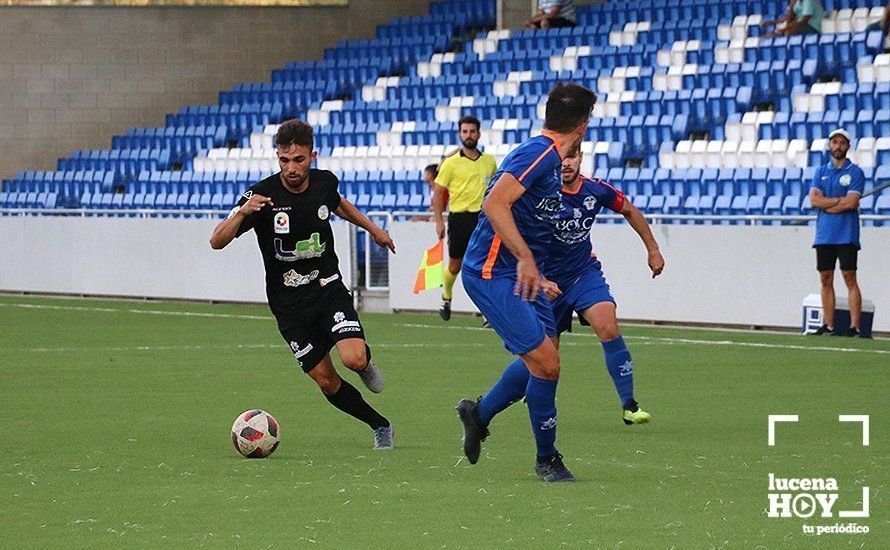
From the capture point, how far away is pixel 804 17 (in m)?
24.9

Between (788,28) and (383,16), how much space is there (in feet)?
42.7

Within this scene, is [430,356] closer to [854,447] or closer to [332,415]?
[332,415]

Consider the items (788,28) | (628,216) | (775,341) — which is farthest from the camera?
(788,28)

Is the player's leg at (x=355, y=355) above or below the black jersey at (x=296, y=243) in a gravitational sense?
below

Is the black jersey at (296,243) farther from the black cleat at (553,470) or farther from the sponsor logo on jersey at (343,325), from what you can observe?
the black cleat at (553,470)

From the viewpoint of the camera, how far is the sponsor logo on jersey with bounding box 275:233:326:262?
31.8 feet

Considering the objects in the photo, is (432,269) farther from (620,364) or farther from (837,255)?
(620,364)

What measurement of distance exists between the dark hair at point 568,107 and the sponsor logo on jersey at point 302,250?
84.1 inches

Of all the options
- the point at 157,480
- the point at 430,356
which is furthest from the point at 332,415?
the point at 430,356

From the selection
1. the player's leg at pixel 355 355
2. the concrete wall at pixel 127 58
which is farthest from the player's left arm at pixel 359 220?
the concrete wall at pixel 127 58

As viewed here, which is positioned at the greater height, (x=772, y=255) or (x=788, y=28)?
(x=788, y=28)

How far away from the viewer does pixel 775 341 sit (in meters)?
17.5

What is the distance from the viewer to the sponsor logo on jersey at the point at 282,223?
9641mm

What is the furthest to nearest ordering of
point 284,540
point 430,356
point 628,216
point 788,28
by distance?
point 788,28 < point 430,356 < point 628,216 < point 284,540
